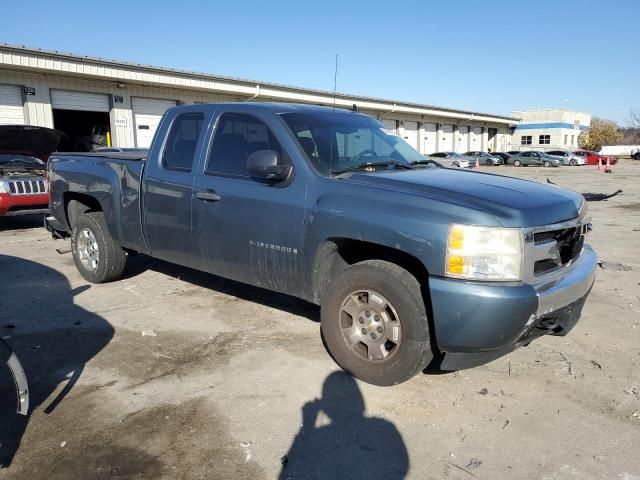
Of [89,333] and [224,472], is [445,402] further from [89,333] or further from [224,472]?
[89,333]

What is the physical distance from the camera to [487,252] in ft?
9.70

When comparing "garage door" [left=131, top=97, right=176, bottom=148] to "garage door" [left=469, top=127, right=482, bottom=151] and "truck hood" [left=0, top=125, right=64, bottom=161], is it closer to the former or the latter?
"truck hood" [left=0, top=125, right=64, bottom=161]

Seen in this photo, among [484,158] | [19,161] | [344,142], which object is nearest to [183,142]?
[344,142]

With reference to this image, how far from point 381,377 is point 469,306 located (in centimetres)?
83

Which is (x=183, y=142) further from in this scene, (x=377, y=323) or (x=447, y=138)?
(x=447, y=138)

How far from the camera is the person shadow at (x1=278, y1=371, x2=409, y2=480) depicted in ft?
8.57

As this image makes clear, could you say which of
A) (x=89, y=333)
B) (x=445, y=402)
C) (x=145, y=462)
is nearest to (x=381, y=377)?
(x=445, y=402)

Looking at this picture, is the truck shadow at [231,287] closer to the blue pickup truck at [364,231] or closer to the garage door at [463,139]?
the blue pickup truck at [364,231]

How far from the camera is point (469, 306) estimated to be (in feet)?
9.67

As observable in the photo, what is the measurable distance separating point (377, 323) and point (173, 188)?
232 centimetres

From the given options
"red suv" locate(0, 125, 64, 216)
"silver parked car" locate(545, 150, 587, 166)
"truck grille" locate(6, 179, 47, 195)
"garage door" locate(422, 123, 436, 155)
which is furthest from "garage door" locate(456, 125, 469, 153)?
"truck grille" locate(6, 179, 47, 195)

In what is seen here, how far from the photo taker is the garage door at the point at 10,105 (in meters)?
18.2

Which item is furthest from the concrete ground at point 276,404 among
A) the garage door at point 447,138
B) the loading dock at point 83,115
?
the garage door at point 447,138

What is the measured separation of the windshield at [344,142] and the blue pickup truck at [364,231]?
2 centimetres
